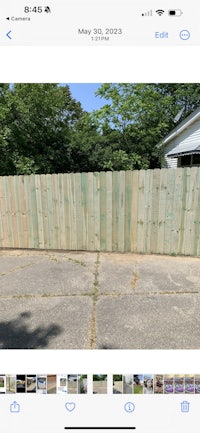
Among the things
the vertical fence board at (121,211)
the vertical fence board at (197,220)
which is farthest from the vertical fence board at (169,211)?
the vertical fence board at (121,211)

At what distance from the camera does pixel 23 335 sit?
107 inches

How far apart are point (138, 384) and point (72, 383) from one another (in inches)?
14.9

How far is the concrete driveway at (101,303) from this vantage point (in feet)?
8.60

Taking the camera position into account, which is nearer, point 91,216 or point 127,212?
point 127,212

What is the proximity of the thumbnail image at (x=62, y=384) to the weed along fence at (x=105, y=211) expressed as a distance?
3853mm

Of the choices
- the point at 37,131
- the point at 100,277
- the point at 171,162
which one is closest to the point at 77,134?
the point at 37,131

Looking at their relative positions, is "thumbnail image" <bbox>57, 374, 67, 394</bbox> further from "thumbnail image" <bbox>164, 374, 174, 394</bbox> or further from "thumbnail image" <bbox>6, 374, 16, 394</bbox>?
"thumbnail image" <bbox>164, 374, 174, 394</bbox>

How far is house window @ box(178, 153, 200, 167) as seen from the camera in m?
11.5
